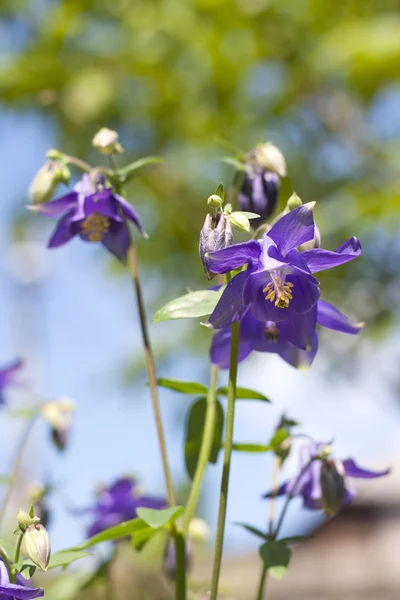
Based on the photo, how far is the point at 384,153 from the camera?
29.8 ft

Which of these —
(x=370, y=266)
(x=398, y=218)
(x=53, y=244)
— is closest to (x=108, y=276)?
(x=370, y=266)

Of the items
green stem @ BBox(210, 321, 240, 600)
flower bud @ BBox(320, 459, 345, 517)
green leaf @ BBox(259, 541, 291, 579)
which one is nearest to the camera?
green stem @ BBox(210, 321, 240, 600)

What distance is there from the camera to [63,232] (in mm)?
1244

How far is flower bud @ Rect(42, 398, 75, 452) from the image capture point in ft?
5.04

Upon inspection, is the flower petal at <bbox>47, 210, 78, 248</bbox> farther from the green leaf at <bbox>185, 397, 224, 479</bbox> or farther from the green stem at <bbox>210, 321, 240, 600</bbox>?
the green stem at <bbox>210, 321, 240, 600</bbox>

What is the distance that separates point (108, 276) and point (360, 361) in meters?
3.34

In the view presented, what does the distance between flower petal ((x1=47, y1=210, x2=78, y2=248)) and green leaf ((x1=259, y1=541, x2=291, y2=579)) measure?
530mm

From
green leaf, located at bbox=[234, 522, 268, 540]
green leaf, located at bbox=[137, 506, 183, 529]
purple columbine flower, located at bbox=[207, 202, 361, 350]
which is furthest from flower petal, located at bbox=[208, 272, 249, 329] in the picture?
green leaf, located at bbox=[234, 522, 268, 540]

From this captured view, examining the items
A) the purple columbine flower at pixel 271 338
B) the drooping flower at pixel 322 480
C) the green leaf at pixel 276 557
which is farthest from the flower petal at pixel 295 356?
the green leaf at pixel 276 557

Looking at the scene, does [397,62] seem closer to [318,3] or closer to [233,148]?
[318,3]

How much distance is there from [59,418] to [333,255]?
2.59 feet

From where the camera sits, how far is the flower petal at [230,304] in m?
0.92

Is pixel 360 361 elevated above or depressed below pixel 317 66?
below

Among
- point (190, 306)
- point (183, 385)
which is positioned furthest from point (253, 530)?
point (190, 306)
